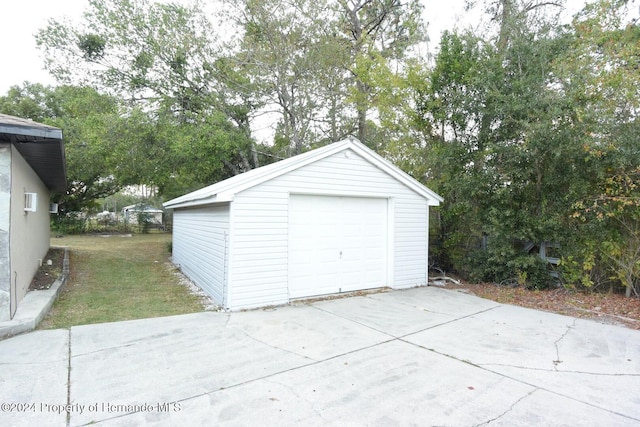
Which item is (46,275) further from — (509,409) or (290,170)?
(509,409)

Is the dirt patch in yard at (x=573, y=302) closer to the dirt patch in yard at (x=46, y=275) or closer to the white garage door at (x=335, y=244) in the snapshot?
the white garage door at (x=335, y=244)

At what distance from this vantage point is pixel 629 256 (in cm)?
688

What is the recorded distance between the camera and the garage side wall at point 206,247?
20.9ft

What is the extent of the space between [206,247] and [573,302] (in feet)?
25.0

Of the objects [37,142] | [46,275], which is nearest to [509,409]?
[37,142]

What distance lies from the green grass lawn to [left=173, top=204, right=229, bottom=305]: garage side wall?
0.41m

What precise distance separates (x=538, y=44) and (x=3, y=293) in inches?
424

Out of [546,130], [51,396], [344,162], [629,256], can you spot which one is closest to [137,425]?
[51,396]

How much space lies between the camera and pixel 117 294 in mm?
7242

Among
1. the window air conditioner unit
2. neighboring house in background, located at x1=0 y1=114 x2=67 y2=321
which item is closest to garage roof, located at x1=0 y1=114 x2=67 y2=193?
neighboring house in background, located at x1=0 y1=114 x2=67 y2=321

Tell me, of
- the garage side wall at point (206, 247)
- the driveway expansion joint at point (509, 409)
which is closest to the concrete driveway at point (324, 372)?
the driveway expansion joint at point (509, 409)

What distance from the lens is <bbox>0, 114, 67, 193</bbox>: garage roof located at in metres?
4.41

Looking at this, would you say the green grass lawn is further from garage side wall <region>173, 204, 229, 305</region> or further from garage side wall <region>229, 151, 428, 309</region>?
garage side wall <region>229, 151, 428, 309</region>

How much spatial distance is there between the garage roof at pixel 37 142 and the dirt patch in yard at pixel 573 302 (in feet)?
27.0
